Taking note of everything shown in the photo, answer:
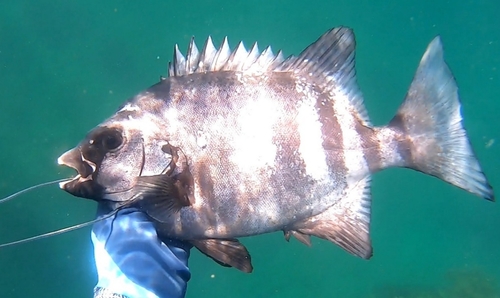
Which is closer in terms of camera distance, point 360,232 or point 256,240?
point 360,232

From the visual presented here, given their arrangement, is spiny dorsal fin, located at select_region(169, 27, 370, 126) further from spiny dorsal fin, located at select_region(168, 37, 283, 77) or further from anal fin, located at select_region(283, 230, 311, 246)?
anal fin, located at select_region(283, 230, 311, 246)

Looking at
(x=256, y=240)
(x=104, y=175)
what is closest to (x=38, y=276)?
(x=256, y=240)

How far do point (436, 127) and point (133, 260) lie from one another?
5.51 ft

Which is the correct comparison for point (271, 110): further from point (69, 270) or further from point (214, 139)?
point (69, 270)

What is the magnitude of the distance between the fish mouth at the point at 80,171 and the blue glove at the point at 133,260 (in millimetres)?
170

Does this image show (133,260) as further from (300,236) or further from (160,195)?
(300,236)

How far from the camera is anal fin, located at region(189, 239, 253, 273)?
2.09 m

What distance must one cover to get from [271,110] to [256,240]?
619 cm

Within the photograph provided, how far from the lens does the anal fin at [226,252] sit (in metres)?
2.09

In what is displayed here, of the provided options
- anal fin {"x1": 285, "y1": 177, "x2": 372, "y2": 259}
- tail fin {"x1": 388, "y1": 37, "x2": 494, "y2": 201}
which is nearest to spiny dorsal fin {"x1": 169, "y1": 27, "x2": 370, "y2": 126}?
tail fin {"x1": 388, "y1": 37, "x2": 494, "y2": 201}

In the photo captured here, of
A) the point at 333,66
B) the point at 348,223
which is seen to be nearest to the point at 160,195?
the point at 348,223

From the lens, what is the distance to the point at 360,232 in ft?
7.41

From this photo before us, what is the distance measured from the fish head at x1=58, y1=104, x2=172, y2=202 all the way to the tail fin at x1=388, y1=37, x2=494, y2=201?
1281 mm

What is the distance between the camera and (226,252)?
211 cm
